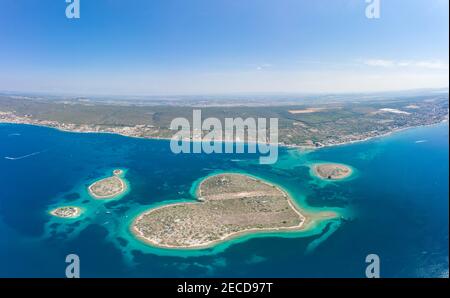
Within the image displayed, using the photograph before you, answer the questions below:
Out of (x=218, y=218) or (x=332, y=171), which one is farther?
(x=332, y=171)

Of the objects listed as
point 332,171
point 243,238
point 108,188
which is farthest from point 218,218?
point 332,171

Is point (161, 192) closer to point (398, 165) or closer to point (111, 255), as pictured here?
point (111, 255)

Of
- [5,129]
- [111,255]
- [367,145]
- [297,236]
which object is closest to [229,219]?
[297,236]

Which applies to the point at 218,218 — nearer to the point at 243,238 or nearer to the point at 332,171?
the point at 243,238

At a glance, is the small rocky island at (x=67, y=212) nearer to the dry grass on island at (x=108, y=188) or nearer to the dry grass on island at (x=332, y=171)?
the dry grass on island at (x=108, y=188)

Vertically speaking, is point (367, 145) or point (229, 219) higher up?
point (367, 145)

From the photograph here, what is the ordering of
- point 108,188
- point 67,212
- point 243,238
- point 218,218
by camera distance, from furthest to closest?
point 108,188, point 67,212, point 218,218, point 243,238
